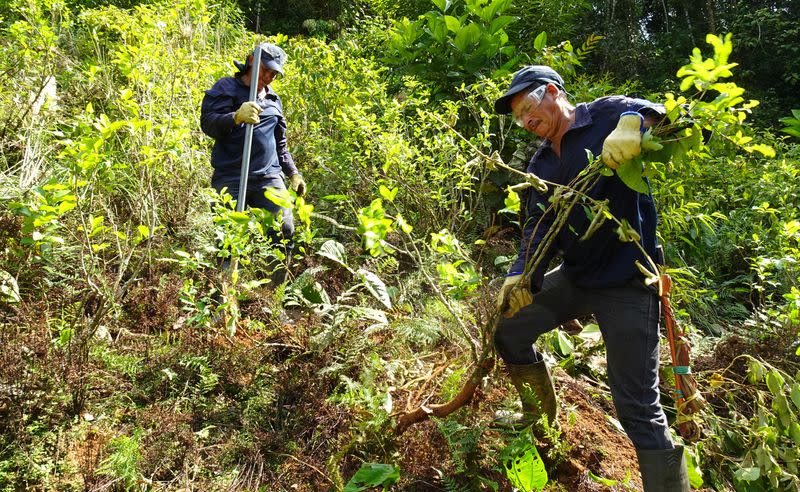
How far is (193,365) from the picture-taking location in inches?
122

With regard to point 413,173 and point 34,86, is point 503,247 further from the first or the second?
point 34,86

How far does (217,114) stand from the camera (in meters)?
3.77

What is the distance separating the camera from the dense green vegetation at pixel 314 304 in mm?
2531

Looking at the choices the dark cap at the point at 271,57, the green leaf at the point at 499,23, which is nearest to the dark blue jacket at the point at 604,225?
the dark cap at the point at 271,57

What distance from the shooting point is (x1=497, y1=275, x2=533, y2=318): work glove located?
94.1 inches

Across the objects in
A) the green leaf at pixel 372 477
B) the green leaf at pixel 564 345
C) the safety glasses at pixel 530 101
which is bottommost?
the green leaf at pixel 372 477

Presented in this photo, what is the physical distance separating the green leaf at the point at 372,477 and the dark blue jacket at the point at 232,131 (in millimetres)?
2277

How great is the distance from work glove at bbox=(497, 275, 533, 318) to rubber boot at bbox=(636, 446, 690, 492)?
2.51 ft

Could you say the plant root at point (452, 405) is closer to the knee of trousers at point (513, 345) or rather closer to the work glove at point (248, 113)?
the knee of trousers at point (513, 345)

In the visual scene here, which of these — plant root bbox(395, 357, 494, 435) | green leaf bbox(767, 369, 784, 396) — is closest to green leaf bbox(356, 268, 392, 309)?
plant root bbox(395, 357, 494, 435)

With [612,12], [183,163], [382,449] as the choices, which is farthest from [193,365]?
[612,12]

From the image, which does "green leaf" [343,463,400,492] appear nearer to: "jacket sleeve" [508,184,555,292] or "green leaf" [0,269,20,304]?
"jacket sleeve" [508,184,555,292]

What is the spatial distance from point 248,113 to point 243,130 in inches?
13.1

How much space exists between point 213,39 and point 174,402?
5.62 metres
